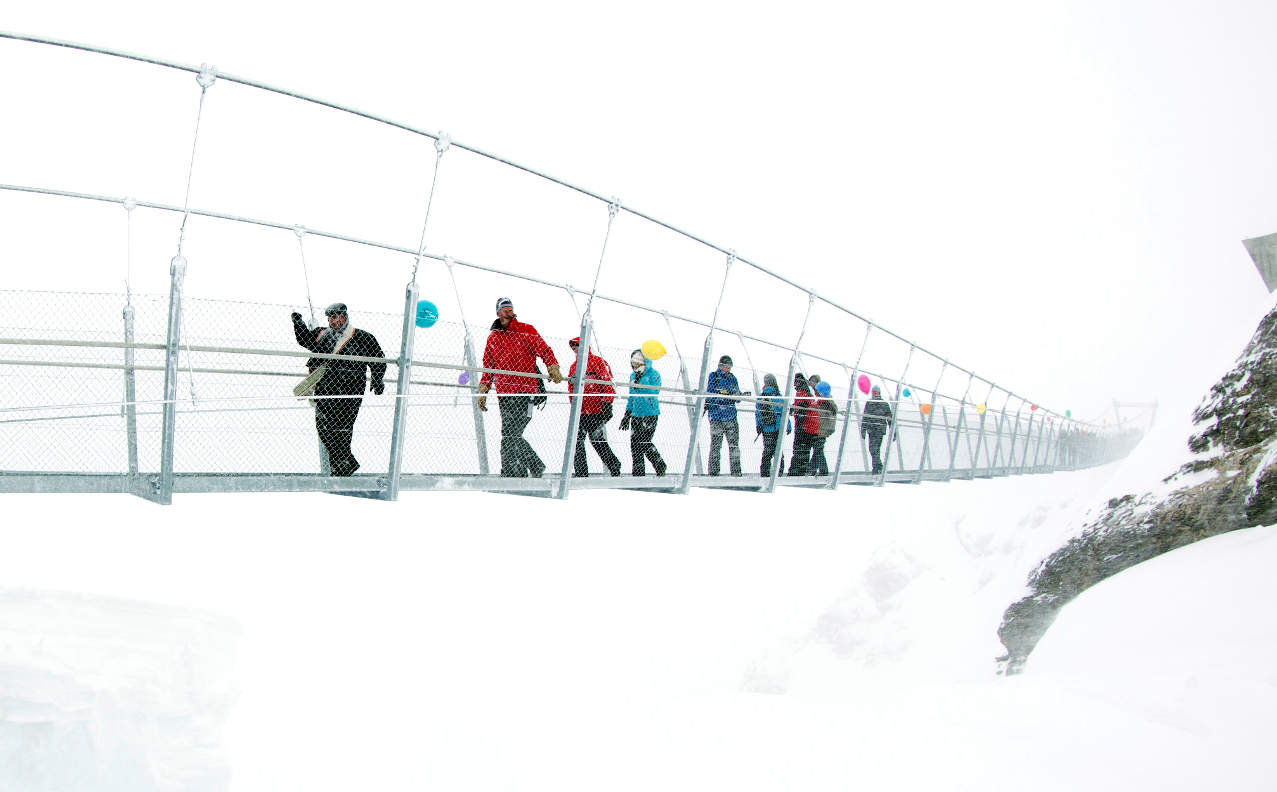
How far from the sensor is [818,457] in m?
11.8

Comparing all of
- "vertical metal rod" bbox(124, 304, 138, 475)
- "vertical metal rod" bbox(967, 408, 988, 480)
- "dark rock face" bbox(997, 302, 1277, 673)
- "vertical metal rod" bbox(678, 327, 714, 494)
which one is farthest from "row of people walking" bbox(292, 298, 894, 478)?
"vertical metal rod" bbox(967, 408, 988, 480)

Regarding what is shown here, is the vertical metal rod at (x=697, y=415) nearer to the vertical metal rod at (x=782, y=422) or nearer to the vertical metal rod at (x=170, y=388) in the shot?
the vertical metal rod at (x=782, y=422)

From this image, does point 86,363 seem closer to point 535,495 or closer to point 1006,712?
point 535,495

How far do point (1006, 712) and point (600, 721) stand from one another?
4.04 meters

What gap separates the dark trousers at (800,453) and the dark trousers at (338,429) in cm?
615

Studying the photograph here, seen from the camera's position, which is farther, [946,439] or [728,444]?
[946,439]

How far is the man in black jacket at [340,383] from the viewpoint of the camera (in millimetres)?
6500

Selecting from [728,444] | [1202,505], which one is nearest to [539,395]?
[728,444]

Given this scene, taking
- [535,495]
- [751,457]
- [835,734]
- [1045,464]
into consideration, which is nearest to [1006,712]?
[835,734]

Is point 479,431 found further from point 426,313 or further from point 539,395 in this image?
point 426,313

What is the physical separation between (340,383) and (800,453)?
6.43 metres

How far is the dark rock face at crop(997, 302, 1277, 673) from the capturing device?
5.64 meters

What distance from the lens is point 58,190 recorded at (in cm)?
629

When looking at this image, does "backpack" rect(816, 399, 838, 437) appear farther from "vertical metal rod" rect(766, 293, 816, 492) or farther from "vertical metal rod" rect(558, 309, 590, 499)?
"vertical metal rod" rect(558, 309, 590, 499)
